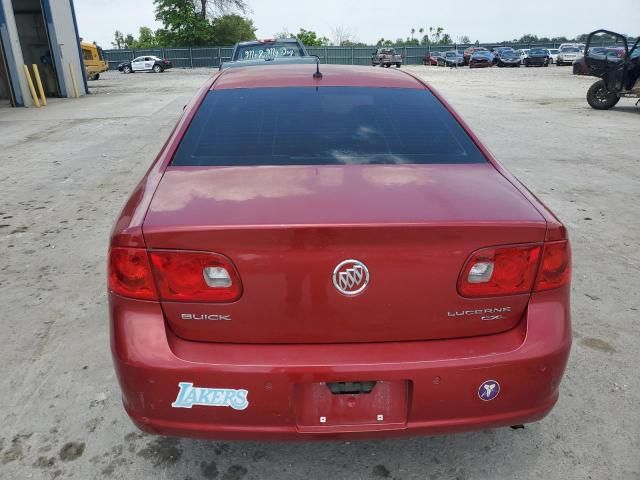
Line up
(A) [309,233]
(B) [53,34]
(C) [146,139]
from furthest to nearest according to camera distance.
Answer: (B) [53,34]
(C) [146,139]
(A) [309,233]

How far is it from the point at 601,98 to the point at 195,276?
15.6 metres

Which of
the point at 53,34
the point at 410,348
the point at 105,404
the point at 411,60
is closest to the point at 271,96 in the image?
the point at 410,348

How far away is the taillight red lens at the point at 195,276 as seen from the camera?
1773mm

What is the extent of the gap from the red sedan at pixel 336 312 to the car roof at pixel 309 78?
3.73 feet

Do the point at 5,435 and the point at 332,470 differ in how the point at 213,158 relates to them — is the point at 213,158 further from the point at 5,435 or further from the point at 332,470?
the point at 5,435

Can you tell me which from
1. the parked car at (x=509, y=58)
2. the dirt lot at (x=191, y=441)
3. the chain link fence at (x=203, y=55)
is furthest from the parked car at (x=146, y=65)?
the dirt lot at (x=191, y=441)

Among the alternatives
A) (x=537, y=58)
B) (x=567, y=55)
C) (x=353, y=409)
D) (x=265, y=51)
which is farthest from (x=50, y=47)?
(x=567, y=55)

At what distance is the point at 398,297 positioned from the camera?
180 cm

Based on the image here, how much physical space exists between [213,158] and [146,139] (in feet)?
28.7

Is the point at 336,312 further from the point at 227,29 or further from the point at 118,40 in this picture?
the point at 118,40

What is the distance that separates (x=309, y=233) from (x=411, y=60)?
62231mm

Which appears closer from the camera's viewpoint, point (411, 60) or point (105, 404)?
point (105, 404)

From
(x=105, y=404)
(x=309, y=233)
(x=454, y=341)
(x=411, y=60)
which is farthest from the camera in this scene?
(x=411, y=60)

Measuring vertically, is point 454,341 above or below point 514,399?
above
